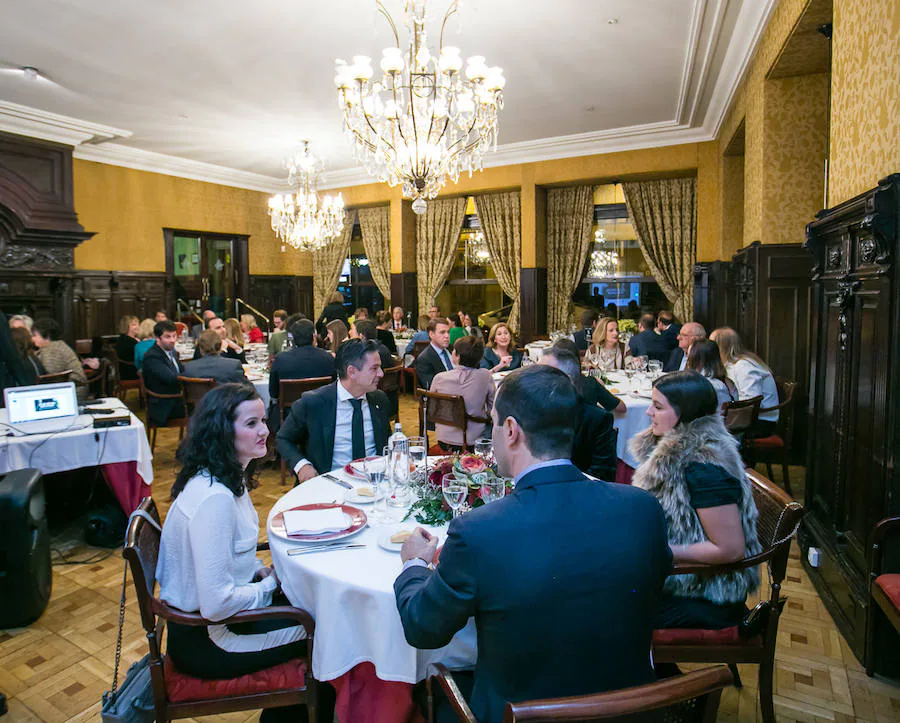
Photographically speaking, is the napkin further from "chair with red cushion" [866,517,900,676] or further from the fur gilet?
"chair with red cushion" [866,517,900,676]

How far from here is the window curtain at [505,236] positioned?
10969mm

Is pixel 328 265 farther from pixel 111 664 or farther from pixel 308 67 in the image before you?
pixel 111 664

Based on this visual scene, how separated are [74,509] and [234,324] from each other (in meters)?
4.21

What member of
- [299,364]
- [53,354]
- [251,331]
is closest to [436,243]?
[251,331]

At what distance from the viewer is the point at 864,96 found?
302cm

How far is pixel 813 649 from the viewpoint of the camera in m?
2.91

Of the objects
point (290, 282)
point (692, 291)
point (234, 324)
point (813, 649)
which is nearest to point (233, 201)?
point (290, 282)

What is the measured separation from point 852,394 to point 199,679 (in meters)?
3.17

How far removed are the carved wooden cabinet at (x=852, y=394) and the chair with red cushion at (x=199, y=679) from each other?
8.01ft

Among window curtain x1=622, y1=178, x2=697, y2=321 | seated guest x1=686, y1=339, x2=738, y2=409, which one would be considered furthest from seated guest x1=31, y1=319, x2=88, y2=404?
window curtain x1=622, y1=178, x2=697, y2=321

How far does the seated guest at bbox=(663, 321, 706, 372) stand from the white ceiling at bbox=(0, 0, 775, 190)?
8.54ft

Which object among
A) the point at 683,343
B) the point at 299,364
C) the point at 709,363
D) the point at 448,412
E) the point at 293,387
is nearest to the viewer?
the point at 709,363

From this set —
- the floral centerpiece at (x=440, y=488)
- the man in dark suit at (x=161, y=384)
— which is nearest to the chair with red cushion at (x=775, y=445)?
the floral centerpiece at (x=440, y=488)

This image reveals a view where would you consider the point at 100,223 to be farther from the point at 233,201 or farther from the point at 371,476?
the point at 371,476
